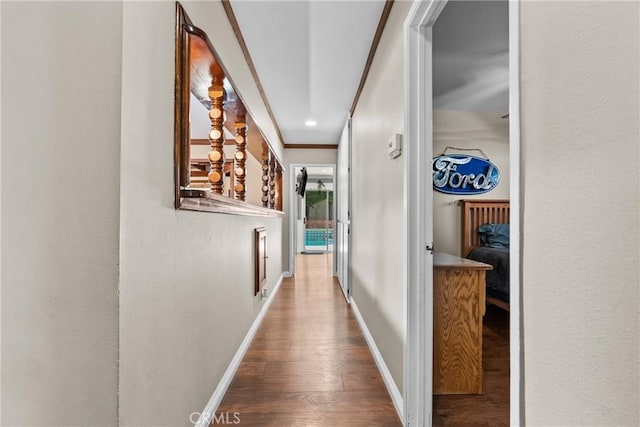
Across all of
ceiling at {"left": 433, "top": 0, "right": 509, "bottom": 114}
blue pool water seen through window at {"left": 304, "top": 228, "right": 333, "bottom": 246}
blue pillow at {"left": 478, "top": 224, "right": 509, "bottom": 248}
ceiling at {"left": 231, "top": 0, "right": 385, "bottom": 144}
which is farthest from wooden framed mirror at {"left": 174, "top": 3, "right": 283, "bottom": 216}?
blue pool water seen through window at {"left": 304, "top": 228, "right": 333, "bottom": 246}

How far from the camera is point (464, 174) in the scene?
3869mm

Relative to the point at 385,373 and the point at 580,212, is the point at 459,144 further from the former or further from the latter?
the point at 580,212

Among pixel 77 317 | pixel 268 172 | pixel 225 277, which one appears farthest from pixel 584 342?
pixel 268 172

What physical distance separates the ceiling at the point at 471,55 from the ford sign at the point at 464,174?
64cm

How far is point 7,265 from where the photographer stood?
0.78 metres

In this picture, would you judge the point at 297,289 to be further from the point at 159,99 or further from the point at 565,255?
the point at 565,255

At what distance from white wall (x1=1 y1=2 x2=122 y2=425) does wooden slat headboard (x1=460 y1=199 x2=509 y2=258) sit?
3789 mm

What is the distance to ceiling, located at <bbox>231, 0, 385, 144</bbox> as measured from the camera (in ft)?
6.62

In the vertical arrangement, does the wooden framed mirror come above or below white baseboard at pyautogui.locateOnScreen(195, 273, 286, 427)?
above

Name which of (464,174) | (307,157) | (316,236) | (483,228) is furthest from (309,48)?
(316,236)

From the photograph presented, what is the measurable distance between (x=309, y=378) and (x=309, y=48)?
2.41 meters

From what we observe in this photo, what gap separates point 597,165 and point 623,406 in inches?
16.5

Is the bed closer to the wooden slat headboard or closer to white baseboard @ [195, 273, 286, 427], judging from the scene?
the wooden slat headboard

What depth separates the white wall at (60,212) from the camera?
2.56 ft
